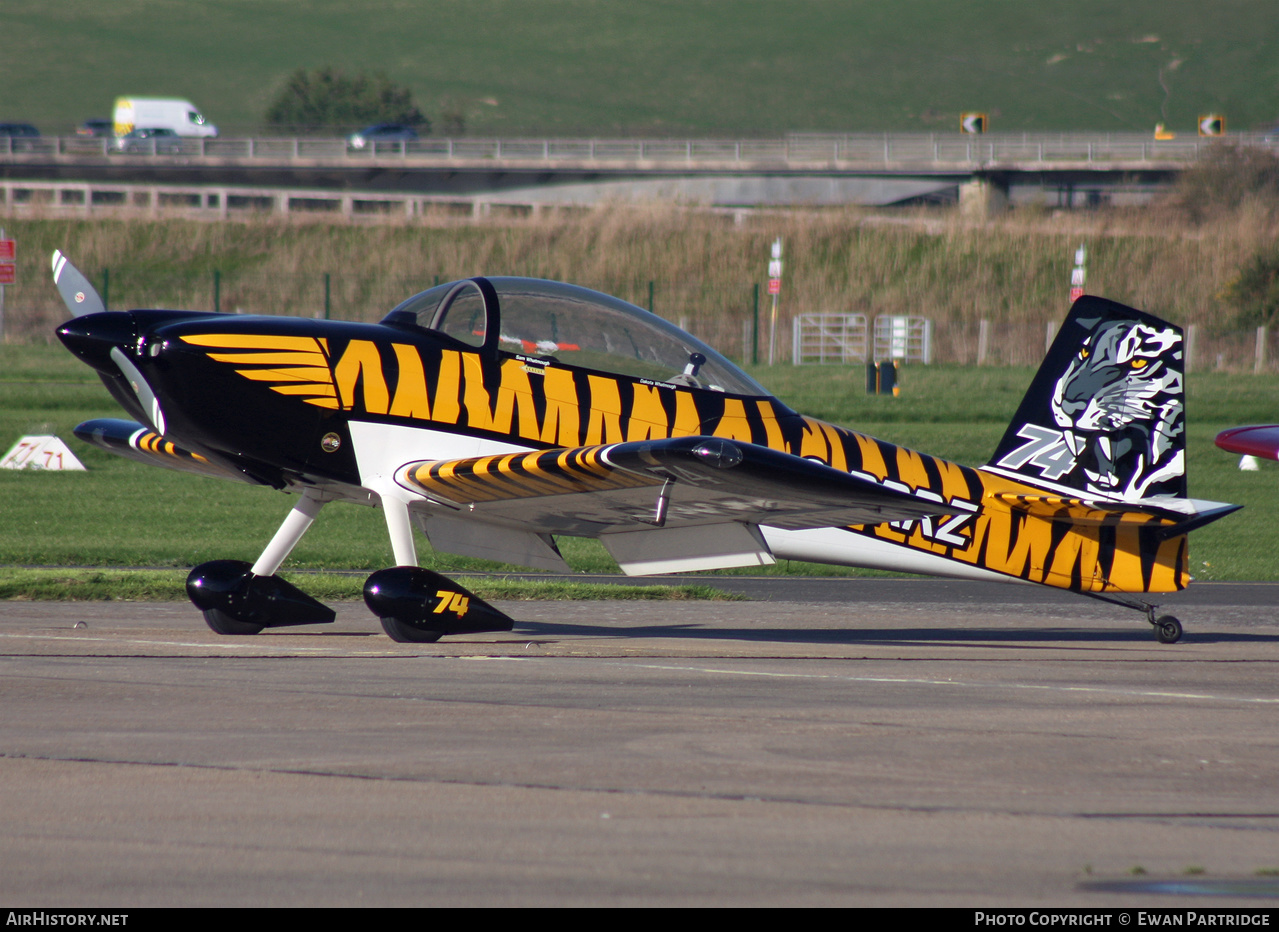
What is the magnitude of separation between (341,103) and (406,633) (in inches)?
4559

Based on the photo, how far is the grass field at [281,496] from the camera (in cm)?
1352

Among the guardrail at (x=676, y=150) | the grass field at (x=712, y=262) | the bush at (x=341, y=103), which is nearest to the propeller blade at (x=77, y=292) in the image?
the grass field at (x=712, y=262)

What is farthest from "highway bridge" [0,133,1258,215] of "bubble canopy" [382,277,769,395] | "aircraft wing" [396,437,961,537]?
"aircraft wing" [396,437,961,537]

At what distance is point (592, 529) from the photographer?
30.0 feet

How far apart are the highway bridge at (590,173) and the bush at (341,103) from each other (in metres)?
49.0

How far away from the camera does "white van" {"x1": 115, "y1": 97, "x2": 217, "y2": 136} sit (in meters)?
79.5

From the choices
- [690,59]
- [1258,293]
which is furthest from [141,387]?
[690,59]

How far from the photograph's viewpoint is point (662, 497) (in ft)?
25.0

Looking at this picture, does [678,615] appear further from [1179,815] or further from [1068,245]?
[1068,245]

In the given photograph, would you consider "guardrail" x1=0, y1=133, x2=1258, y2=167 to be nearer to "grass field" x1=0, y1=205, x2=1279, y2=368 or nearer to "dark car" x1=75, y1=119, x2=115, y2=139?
"grass field" x1=0, y1=205, x2=1279, y2=368

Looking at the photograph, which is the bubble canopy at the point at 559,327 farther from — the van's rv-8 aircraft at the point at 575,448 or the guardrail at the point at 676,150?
the guardrail at the point at 676,150

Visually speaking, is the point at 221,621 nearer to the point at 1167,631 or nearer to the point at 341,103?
the point at 1167,631

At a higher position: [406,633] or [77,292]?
[77,292]

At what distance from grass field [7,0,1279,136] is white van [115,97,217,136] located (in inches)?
2405
